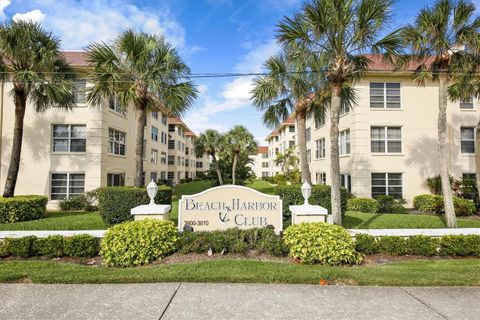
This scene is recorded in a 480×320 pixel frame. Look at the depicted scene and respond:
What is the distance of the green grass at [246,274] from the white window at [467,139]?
48.0 ft

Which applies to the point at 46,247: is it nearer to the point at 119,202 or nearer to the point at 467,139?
the point at 119,202

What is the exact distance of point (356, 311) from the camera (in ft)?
12.4

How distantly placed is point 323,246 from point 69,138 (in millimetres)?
15760

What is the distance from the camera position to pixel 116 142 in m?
17.2

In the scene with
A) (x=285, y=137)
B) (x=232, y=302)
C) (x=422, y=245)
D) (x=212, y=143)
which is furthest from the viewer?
(x=285, y=137)

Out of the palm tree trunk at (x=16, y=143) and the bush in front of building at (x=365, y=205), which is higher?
the palm tree trunk at (x=16, y=143)

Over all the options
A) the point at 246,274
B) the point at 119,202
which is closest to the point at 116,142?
the point at 119,202

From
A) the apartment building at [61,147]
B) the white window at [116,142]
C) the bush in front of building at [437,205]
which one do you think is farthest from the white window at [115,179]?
the bush in front of building at [437,205]

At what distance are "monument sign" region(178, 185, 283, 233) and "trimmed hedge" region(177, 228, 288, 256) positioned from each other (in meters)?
0.80

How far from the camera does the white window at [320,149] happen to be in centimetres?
2191

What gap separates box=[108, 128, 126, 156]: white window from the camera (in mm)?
16516

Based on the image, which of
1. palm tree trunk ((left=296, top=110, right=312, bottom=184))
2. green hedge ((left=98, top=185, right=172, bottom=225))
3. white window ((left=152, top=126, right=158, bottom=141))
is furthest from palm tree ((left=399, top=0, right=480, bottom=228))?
white window ((left=152, top=126, right=158, bottom=141))

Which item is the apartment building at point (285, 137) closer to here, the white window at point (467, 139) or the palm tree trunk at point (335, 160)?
the white window at point (467, 139)

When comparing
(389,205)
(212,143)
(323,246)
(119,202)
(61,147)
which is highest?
(212,143)
